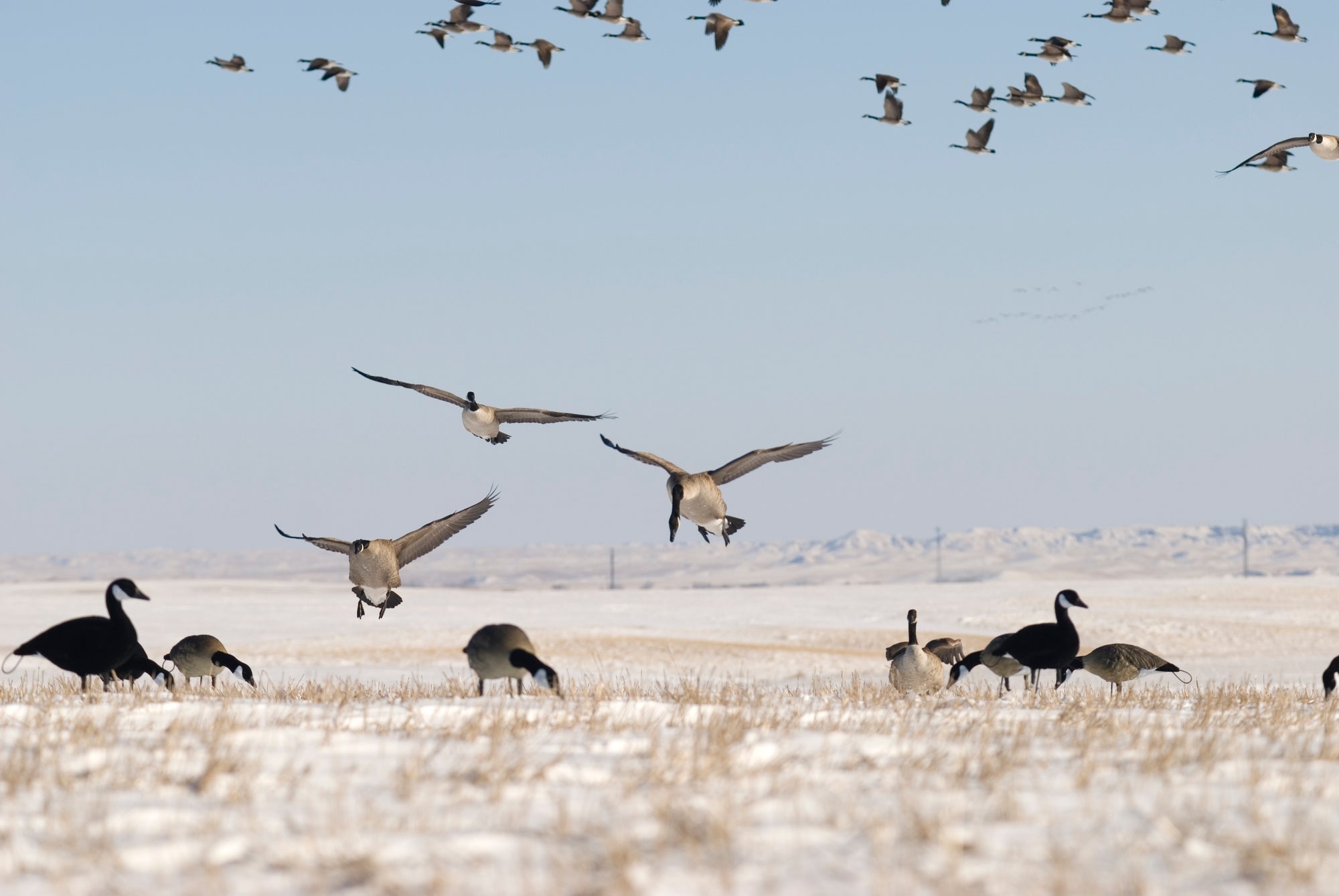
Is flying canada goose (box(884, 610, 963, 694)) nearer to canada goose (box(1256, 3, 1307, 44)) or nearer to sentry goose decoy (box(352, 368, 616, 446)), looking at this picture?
sentry goose decoy (box(352, 368, 616, 446))

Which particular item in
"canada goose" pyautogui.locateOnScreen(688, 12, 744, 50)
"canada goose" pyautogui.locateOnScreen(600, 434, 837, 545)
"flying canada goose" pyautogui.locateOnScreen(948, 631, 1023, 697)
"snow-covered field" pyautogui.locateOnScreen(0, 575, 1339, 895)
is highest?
"canada goose" pyautogui.locateOnScreen(688, 12, 744, 50)

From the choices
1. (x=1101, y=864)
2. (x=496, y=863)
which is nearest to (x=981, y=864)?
A: (x=1101, y=864)

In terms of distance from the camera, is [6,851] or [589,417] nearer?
[6,851]

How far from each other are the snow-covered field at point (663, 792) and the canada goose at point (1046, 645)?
0.94 metres

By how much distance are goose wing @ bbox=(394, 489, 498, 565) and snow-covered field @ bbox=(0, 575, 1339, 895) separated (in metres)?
2.39

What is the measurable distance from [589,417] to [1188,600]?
1933 inches

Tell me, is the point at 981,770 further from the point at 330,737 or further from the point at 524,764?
the point at 330,737

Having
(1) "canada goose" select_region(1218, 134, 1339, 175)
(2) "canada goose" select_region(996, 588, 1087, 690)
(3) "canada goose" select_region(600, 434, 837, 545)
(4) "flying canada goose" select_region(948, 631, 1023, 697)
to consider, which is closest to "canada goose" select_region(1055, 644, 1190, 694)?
(2) "canada goose" select_region(996, 588, 1087, 690)

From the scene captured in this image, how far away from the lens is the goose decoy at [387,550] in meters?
15.4

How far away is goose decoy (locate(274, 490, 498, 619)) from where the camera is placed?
15.4 metres

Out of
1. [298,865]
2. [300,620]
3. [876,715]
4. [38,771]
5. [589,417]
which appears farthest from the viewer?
[300,620]

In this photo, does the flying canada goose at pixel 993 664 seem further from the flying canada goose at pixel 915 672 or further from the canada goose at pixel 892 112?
the canada goose at pixel 892 112

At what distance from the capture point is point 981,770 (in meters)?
7.44

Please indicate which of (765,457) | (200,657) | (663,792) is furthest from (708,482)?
(663,792)
